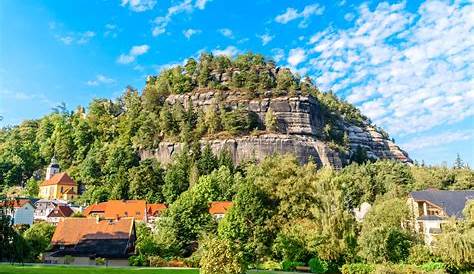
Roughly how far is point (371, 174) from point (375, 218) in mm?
38689

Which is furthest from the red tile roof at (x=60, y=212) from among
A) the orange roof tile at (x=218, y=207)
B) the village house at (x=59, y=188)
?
the orange roof tile at (x=218, y=207)

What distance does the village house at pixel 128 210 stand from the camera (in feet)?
203

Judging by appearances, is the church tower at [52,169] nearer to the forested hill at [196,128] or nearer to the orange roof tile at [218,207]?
the forested hill at [196,128]

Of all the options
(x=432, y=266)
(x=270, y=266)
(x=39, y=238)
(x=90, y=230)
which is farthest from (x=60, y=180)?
(x=432, y=266)

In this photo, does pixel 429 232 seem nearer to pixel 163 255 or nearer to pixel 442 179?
pixel 163 255

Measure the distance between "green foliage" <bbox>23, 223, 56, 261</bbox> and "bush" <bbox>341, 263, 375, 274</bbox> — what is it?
26729 mm

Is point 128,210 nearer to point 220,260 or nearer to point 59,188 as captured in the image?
point 59,188

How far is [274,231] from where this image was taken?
127 feet

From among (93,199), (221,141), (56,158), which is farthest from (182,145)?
(56,158)

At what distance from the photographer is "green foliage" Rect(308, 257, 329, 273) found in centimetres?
3441

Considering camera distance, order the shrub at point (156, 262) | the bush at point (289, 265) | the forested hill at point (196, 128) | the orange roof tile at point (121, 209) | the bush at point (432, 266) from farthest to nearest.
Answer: the forested hill at point (196, 128) < the orange roof tile at point (121, 209) < the shrub at point (156, 262) < the bush at point (289, 265) < the bush at point (432, 266)

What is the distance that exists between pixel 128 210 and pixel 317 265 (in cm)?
3697

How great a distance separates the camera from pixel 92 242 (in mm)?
40438

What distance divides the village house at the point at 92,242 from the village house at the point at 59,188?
41.0 meters
